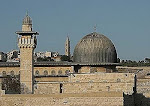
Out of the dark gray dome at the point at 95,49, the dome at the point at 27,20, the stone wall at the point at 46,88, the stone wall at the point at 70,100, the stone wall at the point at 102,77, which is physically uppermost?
the dome at the point at 27,20

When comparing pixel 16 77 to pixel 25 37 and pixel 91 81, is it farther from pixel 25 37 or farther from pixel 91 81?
pixel 91 81

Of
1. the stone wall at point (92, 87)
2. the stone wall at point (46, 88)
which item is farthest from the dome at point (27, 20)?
the stone wall at point (92, 87)

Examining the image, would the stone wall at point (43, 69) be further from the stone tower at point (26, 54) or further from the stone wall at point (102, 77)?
the stone wall at point (102, 77)

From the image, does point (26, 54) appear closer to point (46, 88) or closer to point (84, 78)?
point (46, 88)

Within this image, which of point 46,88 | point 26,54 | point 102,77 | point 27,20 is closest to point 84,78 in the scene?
point 102,77

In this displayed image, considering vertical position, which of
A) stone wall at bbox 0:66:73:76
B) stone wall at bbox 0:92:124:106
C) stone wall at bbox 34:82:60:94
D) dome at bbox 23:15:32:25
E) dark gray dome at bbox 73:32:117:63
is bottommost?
stone wall at bbox 0:92:124:106

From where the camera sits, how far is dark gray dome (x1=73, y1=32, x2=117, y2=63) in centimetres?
3719

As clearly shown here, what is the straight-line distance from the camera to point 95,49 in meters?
37.1

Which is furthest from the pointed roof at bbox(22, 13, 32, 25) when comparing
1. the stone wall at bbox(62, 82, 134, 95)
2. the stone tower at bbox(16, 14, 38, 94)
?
the stone wall at bbox(62, 82, 134, 95)

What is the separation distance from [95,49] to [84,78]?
590 cm

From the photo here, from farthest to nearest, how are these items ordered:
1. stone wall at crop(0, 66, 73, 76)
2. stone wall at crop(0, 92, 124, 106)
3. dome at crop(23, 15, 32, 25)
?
stone wall at crop(0, 66, 73, 76) → dome at crop(23, 15, 32, 25) → stone wall at crop(0, 92, 124, 106)

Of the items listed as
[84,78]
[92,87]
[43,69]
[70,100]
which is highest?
[43,69]

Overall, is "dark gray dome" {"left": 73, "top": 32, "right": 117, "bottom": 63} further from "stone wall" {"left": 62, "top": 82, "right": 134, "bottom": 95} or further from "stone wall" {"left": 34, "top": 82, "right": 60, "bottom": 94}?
"stone wall" {"left": 62, "top": 82, "right": 134, "bottom": 95}

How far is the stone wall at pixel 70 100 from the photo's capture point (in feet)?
84.3
